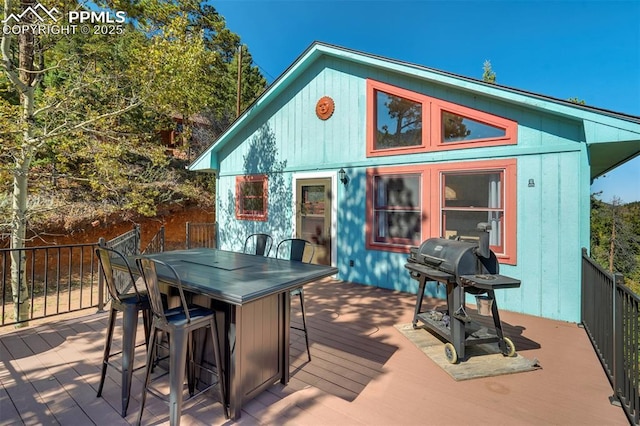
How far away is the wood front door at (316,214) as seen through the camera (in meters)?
6.35

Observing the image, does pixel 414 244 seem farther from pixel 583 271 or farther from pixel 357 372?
pixel 357 372

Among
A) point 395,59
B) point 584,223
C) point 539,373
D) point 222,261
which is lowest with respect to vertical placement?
point 539,373

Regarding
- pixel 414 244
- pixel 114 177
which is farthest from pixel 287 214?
pixel 114 177

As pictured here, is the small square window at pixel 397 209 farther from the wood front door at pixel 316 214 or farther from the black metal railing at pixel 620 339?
the black metal railing at pixel 620 339

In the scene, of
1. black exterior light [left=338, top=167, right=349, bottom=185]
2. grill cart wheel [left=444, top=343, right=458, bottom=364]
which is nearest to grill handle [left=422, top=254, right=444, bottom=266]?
grill cart wheel [left=444, top=343, right=458, bottom=364]

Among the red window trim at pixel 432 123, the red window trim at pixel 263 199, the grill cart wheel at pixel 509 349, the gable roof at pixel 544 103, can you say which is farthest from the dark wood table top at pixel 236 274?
the red window trim at pixel 263 199

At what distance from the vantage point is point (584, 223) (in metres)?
3.92

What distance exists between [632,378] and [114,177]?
8159 millimetres

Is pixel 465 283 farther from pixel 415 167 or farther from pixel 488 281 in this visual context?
pixel 415 167

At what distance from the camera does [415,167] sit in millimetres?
5238

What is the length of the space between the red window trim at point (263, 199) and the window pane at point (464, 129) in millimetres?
4287

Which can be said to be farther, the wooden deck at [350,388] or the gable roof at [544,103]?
the gable roof at [544,103]

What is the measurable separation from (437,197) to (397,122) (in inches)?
63.1

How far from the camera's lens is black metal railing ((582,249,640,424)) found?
80.8 inches
